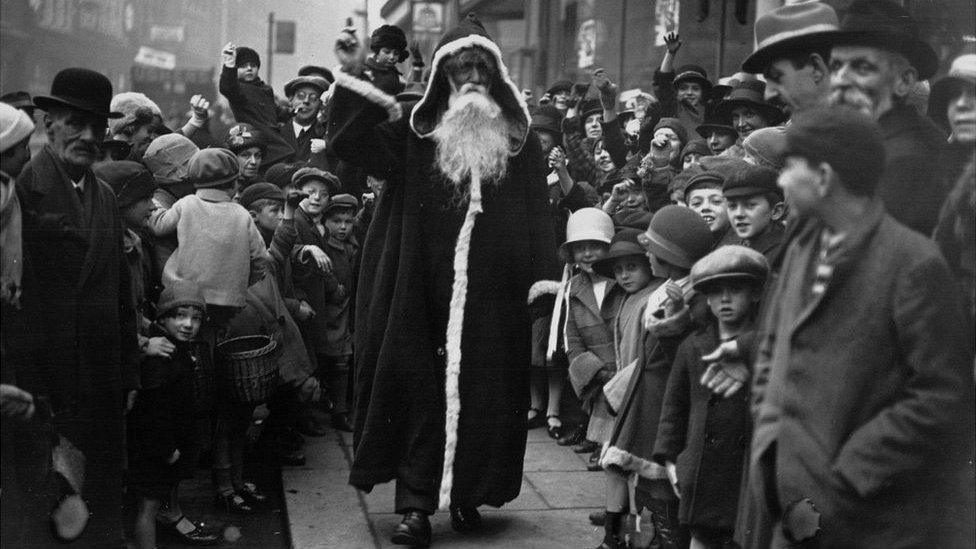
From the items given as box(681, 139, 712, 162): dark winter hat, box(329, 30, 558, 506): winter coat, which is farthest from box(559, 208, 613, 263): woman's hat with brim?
box(329, 30, 558, 506): winter coat

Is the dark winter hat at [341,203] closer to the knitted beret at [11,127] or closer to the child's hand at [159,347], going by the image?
the child's hand at [159,347]

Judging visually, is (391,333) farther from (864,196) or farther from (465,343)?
(864,196)

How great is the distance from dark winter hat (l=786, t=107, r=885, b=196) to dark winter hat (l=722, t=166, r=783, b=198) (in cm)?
179

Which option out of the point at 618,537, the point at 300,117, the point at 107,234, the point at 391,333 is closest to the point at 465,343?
the point at 391,333

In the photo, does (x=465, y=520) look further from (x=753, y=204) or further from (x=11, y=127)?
(x=11, y=127)

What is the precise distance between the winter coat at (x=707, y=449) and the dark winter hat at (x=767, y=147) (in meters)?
1.28

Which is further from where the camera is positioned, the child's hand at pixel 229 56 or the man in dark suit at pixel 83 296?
the child's hand at pixel 229 56

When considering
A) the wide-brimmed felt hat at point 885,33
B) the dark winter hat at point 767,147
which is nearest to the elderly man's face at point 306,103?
the dark winter hat at point 767,147

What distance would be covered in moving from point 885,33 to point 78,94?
3155 millimetres

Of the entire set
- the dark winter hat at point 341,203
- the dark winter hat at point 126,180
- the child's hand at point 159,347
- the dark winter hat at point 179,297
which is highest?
the dark winter hat at point 126,180

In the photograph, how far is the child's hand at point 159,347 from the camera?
5.43 m

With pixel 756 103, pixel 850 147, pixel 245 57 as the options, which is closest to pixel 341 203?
pixel 756 103

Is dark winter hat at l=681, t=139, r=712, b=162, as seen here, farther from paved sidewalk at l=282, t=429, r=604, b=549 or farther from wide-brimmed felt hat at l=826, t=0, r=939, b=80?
wide-brimmed felt hat at l=826, t=0, r=939, b=80

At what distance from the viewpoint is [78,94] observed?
16.3 feet
